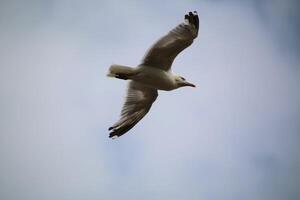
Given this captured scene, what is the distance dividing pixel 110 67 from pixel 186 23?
117 cm

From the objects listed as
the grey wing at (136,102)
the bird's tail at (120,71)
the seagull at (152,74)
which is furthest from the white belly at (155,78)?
the grey wing at (136,102)

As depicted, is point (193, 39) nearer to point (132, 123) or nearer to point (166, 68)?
point (166, 68)

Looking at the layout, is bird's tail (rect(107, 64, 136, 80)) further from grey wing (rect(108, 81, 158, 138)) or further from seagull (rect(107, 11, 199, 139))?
grey wing (rect(108, 81, 158, 138))

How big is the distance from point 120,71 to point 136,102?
82 cm

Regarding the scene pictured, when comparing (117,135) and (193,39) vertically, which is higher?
(193,39)

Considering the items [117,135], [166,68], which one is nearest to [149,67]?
[166,68]

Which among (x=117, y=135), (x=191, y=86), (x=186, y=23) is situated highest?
(x=186, y=23)

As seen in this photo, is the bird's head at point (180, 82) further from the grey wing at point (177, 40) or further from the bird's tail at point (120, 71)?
the bird's tail at point (120, 71)

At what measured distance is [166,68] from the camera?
455 inches

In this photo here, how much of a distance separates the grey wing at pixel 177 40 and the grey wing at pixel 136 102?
723 millimetres

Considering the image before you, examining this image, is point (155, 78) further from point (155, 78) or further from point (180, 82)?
point (180, 82)

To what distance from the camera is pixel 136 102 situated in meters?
12.0

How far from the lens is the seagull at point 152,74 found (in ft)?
36.7

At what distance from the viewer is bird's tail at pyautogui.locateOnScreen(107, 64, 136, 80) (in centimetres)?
1122
